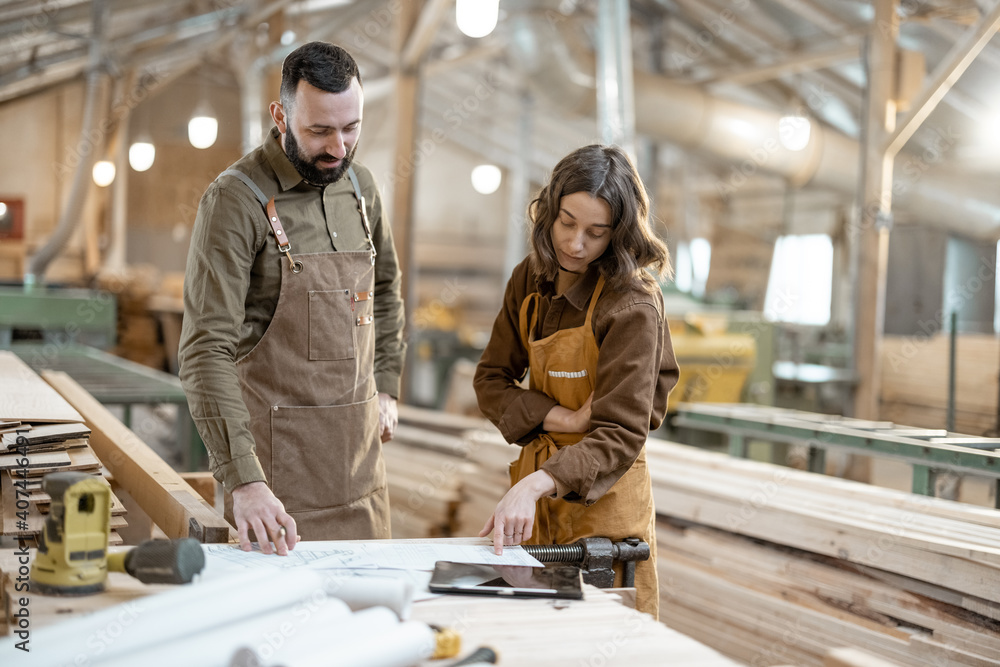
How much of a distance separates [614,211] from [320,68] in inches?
→ 28.6

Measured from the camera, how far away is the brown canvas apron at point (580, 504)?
6.62ft

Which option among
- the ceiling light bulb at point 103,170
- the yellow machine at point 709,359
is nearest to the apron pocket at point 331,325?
the yellow machine at point 709,359

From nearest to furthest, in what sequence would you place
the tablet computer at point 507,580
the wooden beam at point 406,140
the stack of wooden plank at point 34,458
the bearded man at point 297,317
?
1. the tablet computer at point 507,580
2. the bearded man at point 297,317
3. the stack of wooden plank at point 34,458
4. the wooden beam at point 406,140

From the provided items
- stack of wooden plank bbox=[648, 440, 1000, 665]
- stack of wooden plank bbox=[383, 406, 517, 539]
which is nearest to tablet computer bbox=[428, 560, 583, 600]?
stack of wooden plank bbox=[648, 440, 1000, 665]

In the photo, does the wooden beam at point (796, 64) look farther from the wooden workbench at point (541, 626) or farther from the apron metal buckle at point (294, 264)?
the wooden workbench at point (541, 626)

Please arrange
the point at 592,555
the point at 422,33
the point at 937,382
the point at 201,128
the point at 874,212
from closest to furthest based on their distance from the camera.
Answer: the point at 592,555 < the point at 422,33 < the point at 874,212 < the point at 937,382 < the point at 201,128

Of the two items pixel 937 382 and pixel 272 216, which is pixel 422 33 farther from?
pixel 937 382

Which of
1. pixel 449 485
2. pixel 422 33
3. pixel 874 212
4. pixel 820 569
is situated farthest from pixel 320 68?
pixel 874 212

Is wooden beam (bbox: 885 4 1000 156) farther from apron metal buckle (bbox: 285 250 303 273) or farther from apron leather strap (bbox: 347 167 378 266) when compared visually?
apron metal buckle (bbox: 285 250 303 273)

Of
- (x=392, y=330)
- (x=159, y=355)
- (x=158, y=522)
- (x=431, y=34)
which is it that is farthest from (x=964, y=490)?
Answer: (x=159, y=355)

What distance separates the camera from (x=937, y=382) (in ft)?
26.3

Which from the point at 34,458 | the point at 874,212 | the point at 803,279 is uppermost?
the point at 803,279

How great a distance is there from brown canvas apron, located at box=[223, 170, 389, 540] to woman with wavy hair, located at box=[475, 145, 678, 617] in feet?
1.19

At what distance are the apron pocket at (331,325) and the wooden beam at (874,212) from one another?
204 inches
